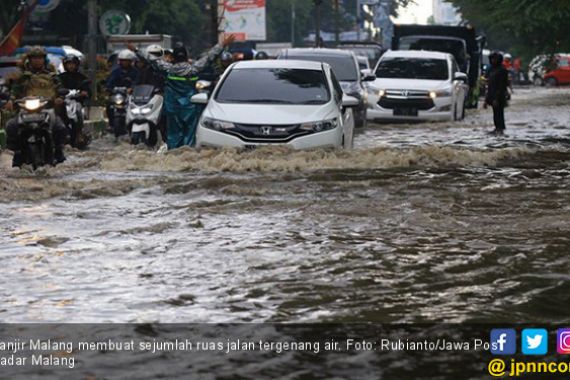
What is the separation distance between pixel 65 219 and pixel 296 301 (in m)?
4.40

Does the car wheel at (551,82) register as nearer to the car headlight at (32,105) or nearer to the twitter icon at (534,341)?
the car headlight at (32,105)

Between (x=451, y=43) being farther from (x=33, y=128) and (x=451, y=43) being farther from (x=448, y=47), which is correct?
(x=33, y=128)

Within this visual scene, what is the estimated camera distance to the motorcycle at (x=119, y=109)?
22.8 meters

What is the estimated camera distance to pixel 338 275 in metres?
8.73

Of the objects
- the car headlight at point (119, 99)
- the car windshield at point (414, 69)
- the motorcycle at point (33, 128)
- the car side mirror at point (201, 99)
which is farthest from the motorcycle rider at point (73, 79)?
the car windshield at point (414, 69)

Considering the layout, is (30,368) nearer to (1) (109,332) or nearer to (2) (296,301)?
(1) (109,332)

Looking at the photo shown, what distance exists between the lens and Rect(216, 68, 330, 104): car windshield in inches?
701

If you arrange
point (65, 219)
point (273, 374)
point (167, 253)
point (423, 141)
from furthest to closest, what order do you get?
point (423, 141), point (65, 219), point (167, 253), point (273, 374)

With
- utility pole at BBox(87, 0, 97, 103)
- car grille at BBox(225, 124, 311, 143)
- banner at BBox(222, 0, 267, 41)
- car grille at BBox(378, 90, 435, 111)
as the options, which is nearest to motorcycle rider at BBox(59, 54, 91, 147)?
car grille at BBox(225, 124, 311, 143)

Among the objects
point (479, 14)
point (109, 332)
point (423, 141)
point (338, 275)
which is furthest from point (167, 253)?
point (479, 14)

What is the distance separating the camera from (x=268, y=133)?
668 inches

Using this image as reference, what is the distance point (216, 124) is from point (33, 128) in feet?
7.38

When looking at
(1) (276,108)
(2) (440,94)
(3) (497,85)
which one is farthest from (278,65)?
(2) (440,94)

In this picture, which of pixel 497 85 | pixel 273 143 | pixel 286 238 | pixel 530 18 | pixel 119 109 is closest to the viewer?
pixel 286 238
